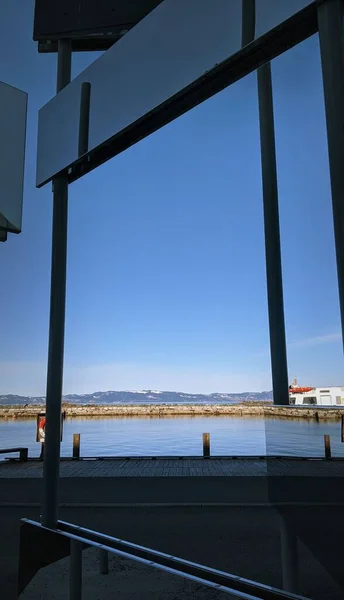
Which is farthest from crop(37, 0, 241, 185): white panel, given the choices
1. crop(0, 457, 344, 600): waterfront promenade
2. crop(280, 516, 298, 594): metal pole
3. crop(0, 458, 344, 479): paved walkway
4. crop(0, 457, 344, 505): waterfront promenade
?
crop(0, 458, 344, 479): paved walkway

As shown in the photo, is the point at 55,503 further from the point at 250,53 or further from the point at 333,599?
the point at 250,53

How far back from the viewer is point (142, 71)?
8.99ft

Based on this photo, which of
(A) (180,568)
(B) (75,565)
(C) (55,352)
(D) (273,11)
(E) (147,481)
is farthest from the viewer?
(E) (147,481)

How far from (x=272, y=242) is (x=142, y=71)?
5.55 feet

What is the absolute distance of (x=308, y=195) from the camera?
312cm

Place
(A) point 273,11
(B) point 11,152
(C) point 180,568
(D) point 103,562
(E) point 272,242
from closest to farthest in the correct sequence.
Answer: (A) point 273,11
(C) point 180,568
(D) point 103,562
(E) point 272,242
(B) point 11,152

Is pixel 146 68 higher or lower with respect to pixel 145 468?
higher

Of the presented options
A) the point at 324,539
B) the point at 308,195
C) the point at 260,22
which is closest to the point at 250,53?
the point at 260,22

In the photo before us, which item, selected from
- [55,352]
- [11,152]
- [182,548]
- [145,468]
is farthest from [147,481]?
[11,152]

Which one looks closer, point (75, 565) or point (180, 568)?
point (180, 568)

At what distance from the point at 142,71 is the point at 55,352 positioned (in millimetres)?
1990

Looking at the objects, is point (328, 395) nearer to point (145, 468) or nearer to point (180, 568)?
point (180, 568)

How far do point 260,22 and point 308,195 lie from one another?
131 cm

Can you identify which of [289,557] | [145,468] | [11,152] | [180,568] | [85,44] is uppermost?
[85,44]
